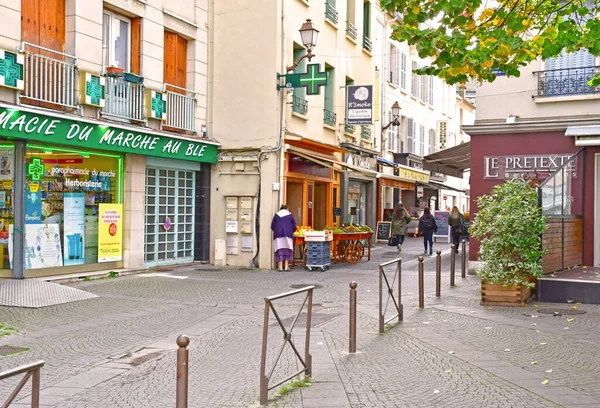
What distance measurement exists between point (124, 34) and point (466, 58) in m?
9.62

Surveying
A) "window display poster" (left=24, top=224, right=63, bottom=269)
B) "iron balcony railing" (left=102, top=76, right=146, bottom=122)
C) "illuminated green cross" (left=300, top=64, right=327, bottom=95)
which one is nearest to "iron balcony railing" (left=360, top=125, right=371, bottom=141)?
"illuminated green cross" (left=300, top=64, right=327, bottom=95)

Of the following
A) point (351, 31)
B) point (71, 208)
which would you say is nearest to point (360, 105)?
point (351, 31)

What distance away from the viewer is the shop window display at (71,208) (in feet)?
40.9

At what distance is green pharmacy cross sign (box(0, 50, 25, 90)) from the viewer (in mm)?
11219

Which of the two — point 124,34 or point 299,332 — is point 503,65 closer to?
point 299,332

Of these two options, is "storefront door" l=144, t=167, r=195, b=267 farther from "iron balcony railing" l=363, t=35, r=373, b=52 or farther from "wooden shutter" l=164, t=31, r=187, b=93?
"iron balcony railing" l=363, t=35, r=373, b=52

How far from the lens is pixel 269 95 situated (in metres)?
17.0

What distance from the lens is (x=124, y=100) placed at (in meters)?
14.4

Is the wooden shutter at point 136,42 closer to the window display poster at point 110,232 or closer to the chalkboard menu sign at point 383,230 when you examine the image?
the window display poster at point 110,232

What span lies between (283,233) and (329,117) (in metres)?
6.03

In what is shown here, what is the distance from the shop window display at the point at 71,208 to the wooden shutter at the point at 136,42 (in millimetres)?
2208

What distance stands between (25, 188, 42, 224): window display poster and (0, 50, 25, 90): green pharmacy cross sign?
2051 mm

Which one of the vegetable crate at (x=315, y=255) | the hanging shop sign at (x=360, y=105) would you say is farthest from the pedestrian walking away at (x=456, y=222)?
the vegetable crate at (x=315, y=255)

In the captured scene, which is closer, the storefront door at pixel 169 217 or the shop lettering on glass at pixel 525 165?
the shop lettering on glass at pixel 525 165
